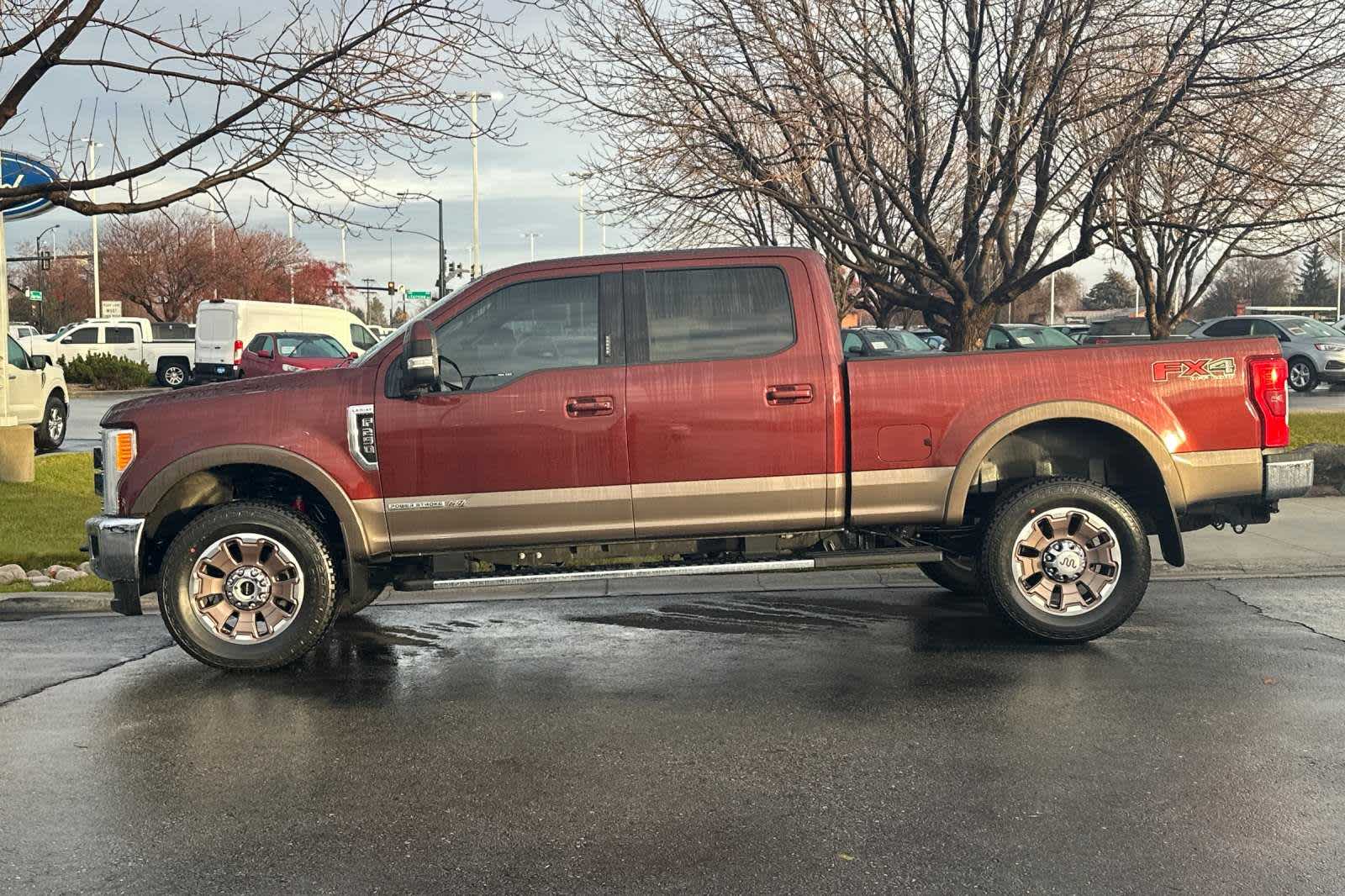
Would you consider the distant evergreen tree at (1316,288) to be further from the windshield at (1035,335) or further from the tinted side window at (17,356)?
the tinted side window at (17,356)

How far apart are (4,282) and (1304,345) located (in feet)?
90.2

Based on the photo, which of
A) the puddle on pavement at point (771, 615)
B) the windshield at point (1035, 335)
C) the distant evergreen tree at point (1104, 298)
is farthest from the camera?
the distant evergreen tree at point (1104, 298)

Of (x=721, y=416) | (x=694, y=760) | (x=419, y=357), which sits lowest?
(x=694, y=760)

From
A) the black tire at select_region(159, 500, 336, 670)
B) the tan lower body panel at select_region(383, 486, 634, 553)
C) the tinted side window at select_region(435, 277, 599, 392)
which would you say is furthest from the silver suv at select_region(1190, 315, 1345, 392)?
the black tire at select_region(159, 500, 336, 670)

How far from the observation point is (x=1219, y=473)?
7102 mm

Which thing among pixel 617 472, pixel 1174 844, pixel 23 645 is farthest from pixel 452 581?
pixel 1174 844

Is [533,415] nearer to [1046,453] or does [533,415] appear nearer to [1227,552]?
[1046,453]

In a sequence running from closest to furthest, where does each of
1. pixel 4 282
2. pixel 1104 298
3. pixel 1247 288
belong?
pixel 4 282
pixel 1247 288
pixel 1104 298

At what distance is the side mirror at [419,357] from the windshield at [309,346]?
2520 centimetres

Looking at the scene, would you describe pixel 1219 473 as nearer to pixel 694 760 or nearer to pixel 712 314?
pixel 712 314

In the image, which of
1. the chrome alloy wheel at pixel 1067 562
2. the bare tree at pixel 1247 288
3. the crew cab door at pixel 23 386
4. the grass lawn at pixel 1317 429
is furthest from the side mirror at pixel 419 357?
the bare tree at pixel 1247 288

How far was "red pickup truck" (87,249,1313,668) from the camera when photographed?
6.78 metres

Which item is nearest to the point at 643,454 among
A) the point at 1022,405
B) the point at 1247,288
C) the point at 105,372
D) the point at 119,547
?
the point at 1022,405

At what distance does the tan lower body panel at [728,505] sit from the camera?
6.84m
